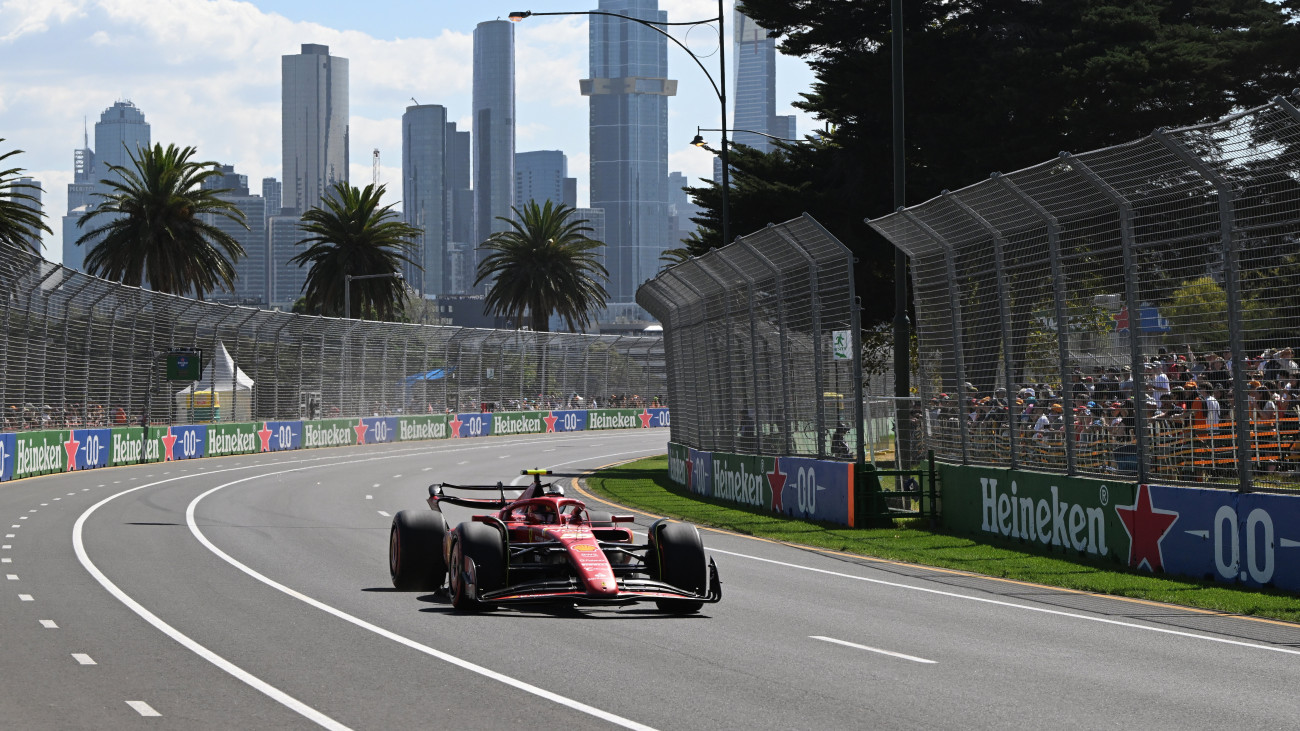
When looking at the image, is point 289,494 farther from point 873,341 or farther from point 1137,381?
point 1137,381

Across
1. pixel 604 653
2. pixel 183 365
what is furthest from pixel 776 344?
pixel 183 365

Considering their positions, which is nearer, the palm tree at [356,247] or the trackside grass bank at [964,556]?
the trackside grass bank at [964,556]

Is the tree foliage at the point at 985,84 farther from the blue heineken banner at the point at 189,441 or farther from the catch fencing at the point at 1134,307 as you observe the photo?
the blue heineken banner at the point at 189,441

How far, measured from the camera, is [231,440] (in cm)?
4691

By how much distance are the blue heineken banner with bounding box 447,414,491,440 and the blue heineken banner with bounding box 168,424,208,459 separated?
17.3m

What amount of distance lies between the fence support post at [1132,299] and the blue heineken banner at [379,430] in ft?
138

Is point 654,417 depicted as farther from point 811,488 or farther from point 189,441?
point 811,488

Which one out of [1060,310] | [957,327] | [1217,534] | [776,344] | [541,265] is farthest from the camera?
[541,265]

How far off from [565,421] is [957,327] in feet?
165

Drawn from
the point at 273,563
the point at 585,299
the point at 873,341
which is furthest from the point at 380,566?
the point at 585,299

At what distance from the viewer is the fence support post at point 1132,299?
15.4m

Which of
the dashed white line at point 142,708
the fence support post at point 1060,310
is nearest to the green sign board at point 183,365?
the fence support post at point 1060,310

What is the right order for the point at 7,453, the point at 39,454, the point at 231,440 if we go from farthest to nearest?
the point at 231,440
the point at 39,454
the point at 7,453

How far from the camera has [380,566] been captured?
1638 centimetres
